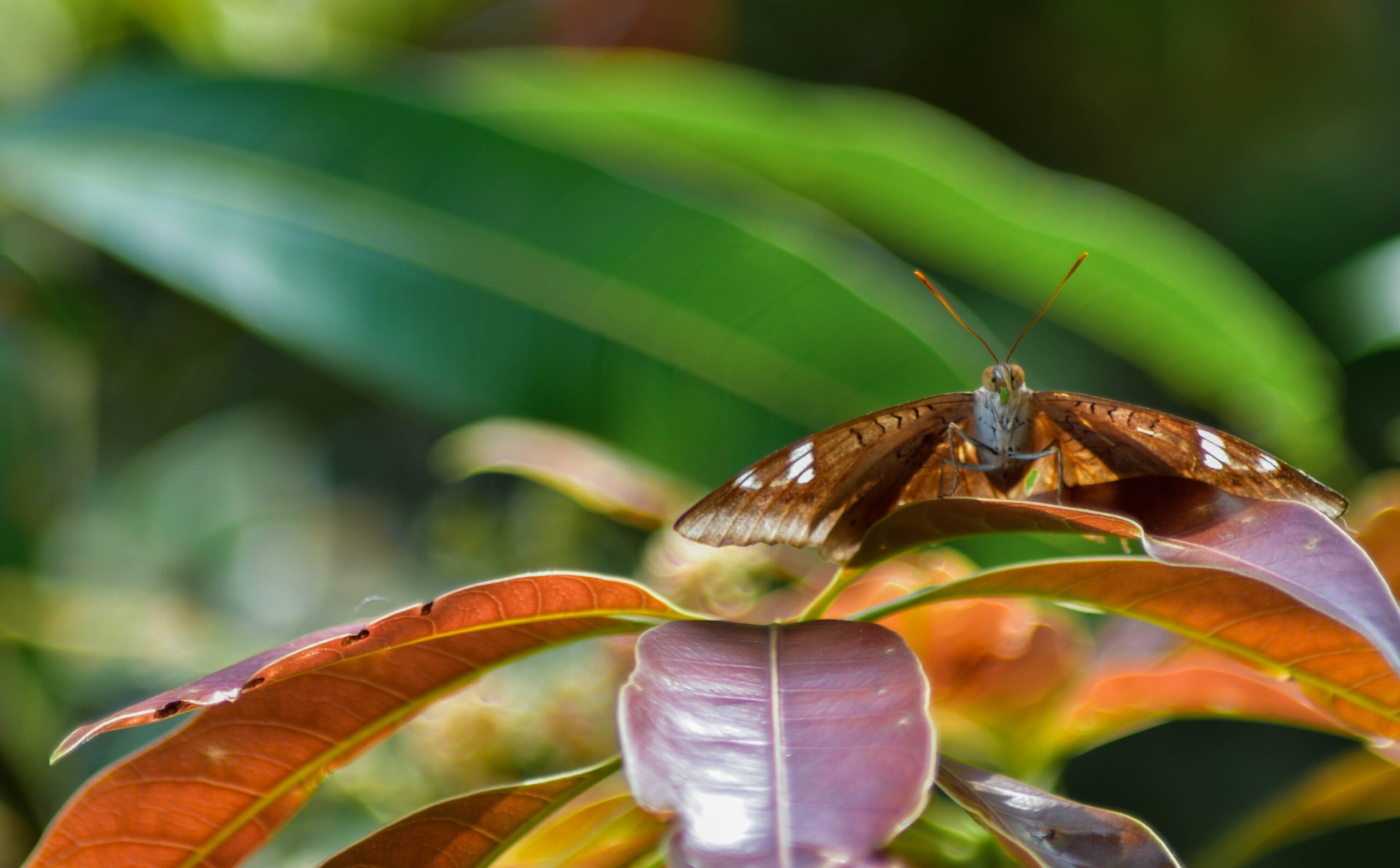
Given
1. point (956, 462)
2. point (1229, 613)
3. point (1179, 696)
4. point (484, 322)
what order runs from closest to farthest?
point (1229, 613)
point (956, 462)
point (1179, 696)
point (484, 322)

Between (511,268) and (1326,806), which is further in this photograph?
(511,268)

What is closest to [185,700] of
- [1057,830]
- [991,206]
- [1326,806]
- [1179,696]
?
[1057,830]

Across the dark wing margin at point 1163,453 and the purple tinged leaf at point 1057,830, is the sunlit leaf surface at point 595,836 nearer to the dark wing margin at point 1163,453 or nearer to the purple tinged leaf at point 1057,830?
the purple tinged leaf at point 1057,830

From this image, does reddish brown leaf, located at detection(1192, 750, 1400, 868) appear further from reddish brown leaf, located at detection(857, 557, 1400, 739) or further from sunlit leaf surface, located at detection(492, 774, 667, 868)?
sunlit leaf surface, located at detection(492, 774, 667, 868)

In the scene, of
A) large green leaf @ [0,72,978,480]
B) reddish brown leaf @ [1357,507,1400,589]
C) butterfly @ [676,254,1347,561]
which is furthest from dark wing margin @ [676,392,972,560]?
large green leaf @ [0,72,978,480]

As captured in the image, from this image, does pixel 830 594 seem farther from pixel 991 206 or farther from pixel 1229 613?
pixel 991 206

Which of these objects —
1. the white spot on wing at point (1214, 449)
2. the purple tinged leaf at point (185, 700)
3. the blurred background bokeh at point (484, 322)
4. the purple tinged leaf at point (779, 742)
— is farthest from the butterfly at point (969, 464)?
the blurred background bokeh at point (484, 322)
